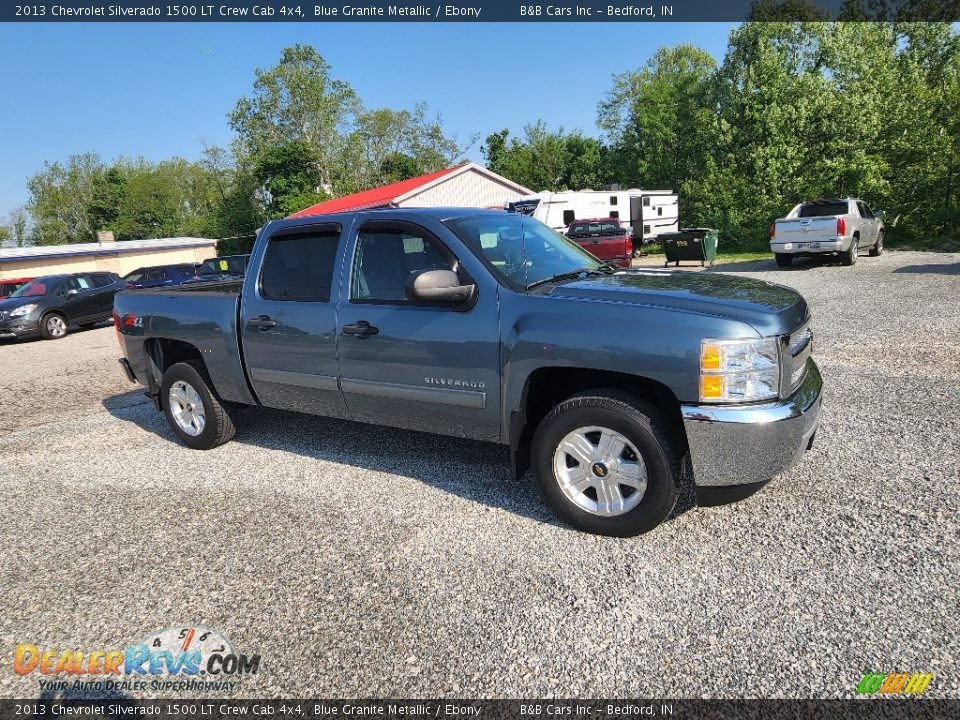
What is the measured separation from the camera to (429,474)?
4387mm

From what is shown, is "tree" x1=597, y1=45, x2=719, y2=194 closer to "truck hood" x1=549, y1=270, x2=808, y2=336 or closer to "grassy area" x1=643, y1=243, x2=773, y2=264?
"grassy area" x1=643, y1=243, x2=773, y2=264

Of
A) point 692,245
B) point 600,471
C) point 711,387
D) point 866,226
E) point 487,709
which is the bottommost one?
point 487,709

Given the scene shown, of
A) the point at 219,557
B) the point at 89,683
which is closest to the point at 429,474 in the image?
the point at 219,557

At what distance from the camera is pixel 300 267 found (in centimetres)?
450

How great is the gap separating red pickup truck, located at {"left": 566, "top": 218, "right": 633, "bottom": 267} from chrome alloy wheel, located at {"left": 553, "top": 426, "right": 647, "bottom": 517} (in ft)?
53.8

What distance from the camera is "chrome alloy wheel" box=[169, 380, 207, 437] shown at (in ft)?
17.1

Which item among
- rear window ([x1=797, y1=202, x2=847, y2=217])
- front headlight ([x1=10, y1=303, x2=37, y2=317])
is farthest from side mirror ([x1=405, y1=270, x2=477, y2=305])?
rear window ([x1=797, y1=202, x2=847, y2=217])

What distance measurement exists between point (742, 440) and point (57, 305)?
1721 cm

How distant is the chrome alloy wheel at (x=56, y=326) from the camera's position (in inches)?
597

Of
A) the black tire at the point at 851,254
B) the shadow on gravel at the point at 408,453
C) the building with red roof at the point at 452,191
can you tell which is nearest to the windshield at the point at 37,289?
the shadow on gravel at the point at 408,453

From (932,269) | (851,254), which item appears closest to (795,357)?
(932,269)

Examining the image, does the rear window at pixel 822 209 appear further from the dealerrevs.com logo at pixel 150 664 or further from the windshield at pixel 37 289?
the windshield at pixel 37 289

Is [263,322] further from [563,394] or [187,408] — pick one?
[563,394]

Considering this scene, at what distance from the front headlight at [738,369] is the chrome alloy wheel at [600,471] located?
53 centimetres
